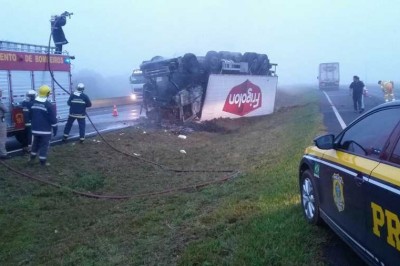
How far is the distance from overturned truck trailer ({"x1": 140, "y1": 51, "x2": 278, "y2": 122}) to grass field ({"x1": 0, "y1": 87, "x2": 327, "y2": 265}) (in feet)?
15.3

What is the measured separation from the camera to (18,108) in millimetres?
11234

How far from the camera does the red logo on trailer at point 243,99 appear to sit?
19.0m

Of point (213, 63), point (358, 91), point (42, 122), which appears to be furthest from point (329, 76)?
point (42, 122)

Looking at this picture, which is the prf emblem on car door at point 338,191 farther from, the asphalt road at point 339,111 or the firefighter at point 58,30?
the firefighter at point 58,30

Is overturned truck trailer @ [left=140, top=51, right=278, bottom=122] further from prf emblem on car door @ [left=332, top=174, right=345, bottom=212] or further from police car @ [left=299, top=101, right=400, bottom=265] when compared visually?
prf emblem on car door @ [left=332, top=174, right=345, bottom=212]

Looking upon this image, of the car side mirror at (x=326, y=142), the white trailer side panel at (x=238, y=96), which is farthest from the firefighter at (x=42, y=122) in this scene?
the white trailer side panel at (x=238, y=96)

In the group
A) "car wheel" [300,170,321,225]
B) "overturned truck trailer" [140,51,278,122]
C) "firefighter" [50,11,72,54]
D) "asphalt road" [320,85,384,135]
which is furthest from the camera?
"overturned truck trailer" [140,51,278,122]

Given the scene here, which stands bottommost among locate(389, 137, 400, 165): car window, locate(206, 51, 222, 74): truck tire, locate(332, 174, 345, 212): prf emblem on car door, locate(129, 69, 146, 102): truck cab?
locate(332, 174, 345, 212): prf emblem on car door

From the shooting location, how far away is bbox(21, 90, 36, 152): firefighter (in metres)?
10.8

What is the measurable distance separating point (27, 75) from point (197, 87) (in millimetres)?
7378

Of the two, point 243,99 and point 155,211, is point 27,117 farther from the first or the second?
point 243,99

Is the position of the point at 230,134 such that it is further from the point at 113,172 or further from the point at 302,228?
the point at 302,228

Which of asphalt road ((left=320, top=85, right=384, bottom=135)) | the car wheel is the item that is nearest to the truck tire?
asphalt road ((left=320, top=85, right=384, bottom=135))

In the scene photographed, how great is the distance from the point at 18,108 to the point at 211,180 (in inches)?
235
